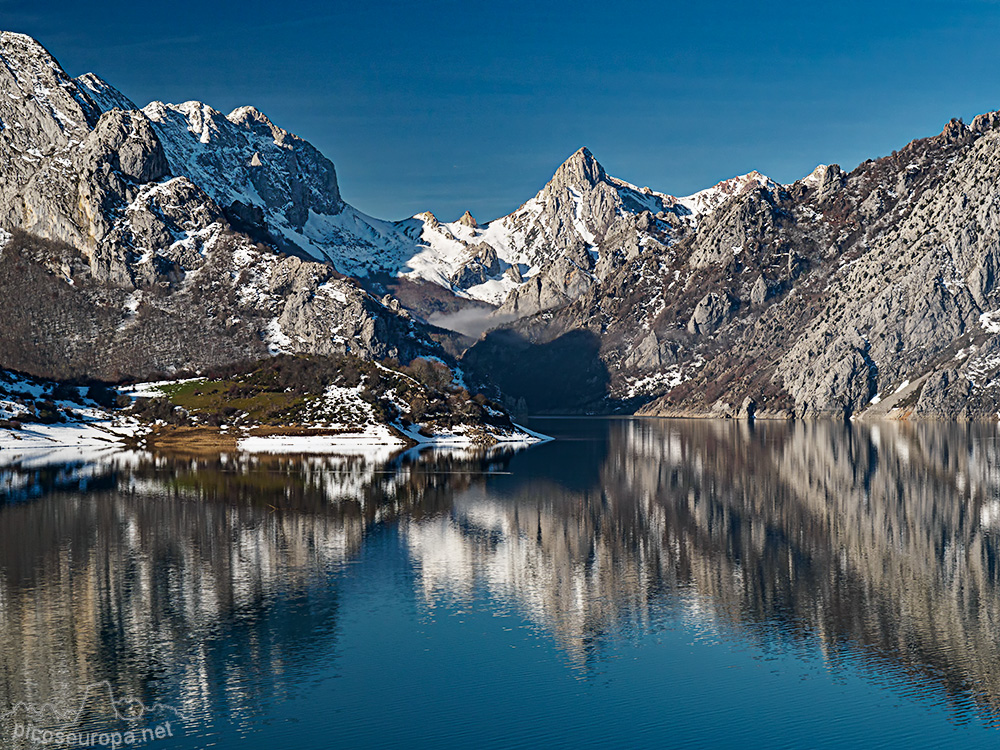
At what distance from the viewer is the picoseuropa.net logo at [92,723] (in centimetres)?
3828

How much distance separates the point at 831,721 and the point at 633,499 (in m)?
70.5

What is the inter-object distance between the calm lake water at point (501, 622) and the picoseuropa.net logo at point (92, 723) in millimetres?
126

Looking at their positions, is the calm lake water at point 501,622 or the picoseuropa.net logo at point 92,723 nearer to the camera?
the picoseuropa.net logo at point 92,723

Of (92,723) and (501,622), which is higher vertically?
(92,723)

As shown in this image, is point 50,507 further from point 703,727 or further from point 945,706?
point 945,706

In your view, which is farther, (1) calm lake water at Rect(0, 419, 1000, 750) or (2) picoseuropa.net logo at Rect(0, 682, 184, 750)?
(1) calm lake water at Rect(0, 419, 1000, 750)

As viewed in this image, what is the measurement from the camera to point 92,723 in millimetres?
40156

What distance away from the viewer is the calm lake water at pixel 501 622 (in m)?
41.1

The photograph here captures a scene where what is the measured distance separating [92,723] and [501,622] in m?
23.1

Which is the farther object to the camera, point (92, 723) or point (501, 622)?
point (501, 622)

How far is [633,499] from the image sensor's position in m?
112

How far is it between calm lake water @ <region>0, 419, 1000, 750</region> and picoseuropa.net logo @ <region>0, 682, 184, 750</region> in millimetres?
126

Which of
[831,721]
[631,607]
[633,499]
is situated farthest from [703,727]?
[633,499]

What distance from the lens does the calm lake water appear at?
1618 inches
